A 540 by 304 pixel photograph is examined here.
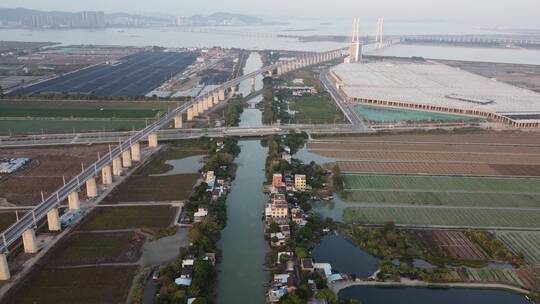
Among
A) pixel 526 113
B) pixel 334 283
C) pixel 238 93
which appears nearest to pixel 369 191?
pixel 334 283

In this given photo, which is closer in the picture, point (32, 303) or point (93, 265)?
point (32, 303)

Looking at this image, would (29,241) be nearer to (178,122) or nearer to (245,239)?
(245,239)

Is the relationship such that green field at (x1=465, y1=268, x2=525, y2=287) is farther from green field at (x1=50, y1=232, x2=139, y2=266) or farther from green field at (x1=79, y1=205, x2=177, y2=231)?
green field at (x1=50, y1=232, x2=139, y2=266)

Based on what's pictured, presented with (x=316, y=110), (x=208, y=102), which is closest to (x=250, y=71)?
(x=208, y=102)

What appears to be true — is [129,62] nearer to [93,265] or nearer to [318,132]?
[318,132]

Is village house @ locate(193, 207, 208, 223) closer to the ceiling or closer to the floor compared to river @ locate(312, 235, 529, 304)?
closer to the ceiling

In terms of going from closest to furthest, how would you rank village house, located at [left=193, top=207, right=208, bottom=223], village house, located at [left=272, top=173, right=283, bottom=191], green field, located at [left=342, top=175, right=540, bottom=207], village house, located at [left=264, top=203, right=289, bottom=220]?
village house, located at [left=193, top=207, right=208, bottom=223]
village house, located at [left=264, top=203, right=289, bottom=220]
green field, located at [left=342, top=175, right=540, bottom=207]
village house, located at [left=272, top=173, right=283, bottom=191]

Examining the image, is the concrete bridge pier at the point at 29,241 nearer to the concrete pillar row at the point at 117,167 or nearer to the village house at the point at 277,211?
the concrete pillar row at the point at 117,167

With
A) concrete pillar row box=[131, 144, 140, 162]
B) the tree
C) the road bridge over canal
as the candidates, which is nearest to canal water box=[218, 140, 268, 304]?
the tree
